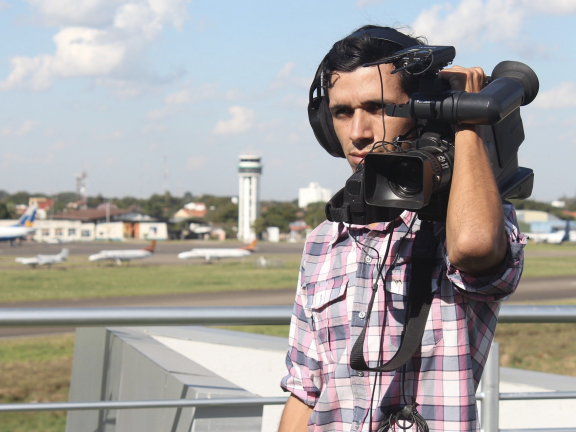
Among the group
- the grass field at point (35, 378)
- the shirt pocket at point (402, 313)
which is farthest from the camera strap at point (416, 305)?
the grass field at point (35, 378)

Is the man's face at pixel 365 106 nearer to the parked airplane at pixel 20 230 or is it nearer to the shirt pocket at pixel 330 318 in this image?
the shirt pocket at pixel 330 318

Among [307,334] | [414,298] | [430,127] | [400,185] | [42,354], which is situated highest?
[430,127]

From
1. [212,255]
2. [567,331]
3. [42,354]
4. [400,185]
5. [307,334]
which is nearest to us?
[400,185]

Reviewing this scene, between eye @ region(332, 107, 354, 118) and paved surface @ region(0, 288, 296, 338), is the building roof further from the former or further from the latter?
eye @ region(332, 107, 354, 118)

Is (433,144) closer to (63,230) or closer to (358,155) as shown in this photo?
(358,155)

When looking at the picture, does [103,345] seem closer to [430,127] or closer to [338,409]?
[338,409]

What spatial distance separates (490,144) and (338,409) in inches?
26.8

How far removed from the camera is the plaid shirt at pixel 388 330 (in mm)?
1255

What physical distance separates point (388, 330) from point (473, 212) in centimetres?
34

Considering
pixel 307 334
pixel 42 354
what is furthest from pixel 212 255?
pixel 307 334

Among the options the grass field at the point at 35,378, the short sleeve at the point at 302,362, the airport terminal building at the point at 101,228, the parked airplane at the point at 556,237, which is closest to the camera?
the short sleeve at the point at 302,362

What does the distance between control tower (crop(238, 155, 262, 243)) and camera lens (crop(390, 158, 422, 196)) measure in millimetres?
92160

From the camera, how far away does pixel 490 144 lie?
1.28m

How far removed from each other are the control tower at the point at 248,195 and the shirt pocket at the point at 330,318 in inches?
3619
